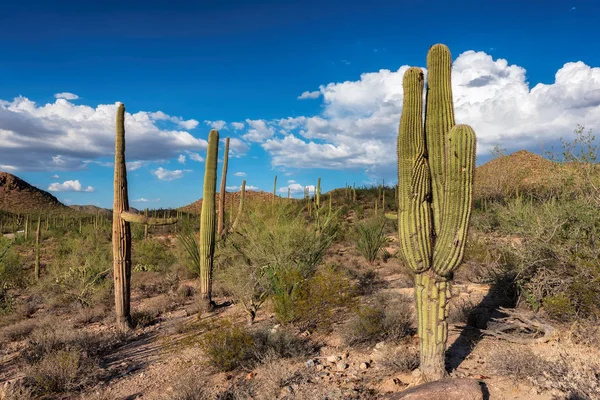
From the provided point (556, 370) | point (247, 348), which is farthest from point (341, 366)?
point (556, 370)

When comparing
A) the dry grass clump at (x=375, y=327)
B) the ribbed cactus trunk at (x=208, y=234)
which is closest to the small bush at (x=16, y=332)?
the ribbed cactus trunk at (x=208, y=234)

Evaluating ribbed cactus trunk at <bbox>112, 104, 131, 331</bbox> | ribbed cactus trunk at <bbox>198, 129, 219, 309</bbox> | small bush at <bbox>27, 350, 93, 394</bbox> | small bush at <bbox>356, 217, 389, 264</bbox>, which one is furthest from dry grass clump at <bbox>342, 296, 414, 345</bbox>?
small bush at <bbox>356, 217, 389, 264</bbox>

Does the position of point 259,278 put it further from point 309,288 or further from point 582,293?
point 582,293

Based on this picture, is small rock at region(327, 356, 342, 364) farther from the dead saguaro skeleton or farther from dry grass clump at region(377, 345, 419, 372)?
the dead saguaro skeleton

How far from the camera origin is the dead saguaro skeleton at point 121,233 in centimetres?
887

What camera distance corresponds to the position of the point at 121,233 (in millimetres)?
8891

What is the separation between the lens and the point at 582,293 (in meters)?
6.20

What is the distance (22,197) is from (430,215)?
68.8 m

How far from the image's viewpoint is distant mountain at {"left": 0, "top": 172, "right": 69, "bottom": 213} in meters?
57.7

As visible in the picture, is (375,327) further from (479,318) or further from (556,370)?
(556,370)

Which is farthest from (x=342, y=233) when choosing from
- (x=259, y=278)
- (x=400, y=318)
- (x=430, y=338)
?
(x=430, y=338)

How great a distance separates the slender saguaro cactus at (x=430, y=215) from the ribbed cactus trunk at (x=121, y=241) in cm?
616

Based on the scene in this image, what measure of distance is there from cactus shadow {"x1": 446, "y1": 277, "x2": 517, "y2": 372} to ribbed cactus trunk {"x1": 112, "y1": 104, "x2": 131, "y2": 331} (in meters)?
6.54

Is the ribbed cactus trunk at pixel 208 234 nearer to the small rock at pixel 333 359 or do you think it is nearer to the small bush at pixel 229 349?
the small bush at pixel 229 349
